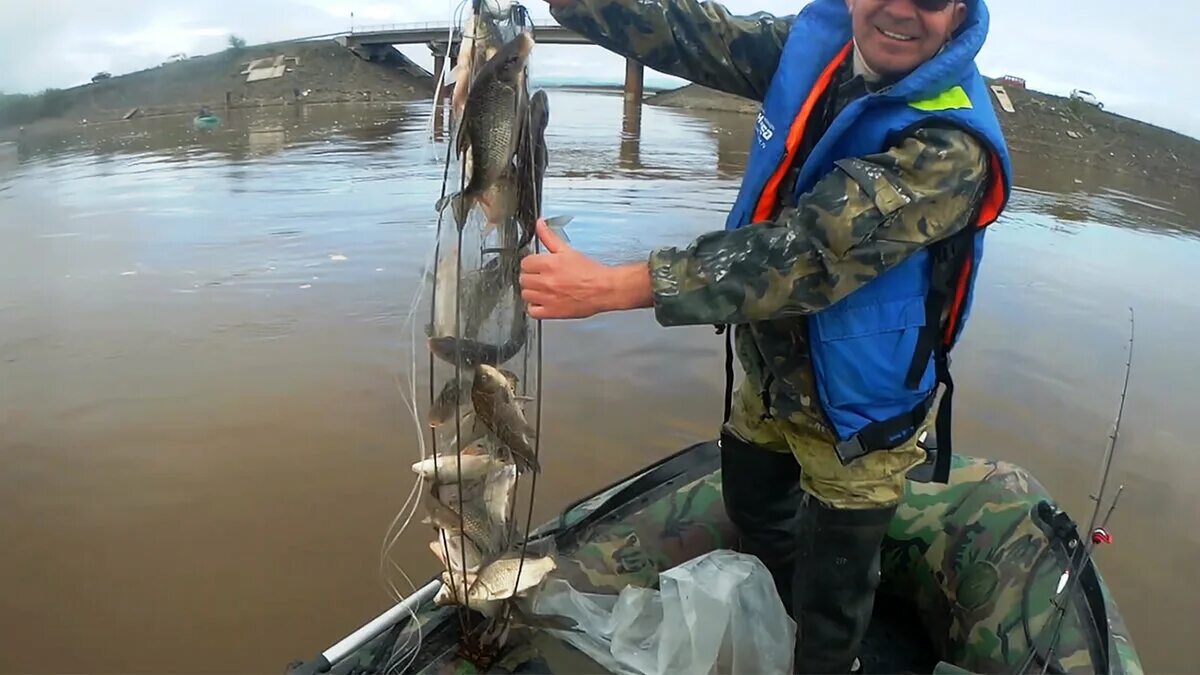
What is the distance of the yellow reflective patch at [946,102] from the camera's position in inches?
73.9

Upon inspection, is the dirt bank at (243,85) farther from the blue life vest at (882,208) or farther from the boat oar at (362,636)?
the blue life vest at (882,208)

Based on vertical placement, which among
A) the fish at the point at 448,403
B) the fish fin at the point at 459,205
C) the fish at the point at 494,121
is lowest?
the fish at the point at 448,403

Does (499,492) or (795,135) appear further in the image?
(795,135)

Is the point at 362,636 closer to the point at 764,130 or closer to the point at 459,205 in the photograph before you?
the point at 459,205

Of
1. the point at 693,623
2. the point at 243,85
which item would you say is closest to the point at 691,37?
the point at 693,623

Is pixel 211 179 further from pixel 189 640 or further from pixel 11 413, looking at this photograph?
pixel 189 640

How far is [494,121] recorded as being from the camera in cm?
157

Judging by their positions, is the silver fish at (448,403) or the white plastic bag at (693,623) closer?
the silver fish at (448,403)

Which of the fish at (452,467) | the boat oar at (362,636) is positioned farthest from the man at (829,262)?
the boat oar at (362,636)

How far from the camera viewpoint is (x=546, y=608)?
2469 mm

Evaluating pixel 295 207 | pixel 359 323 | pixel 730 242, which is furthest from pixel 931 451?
pixel 295 207

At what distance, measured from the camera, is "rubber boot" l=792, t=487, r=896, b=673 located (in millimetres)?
2252

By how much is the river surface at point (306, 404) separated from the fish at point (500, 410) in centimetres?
42

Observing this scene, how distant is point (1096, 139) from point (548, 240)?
27.5 m
